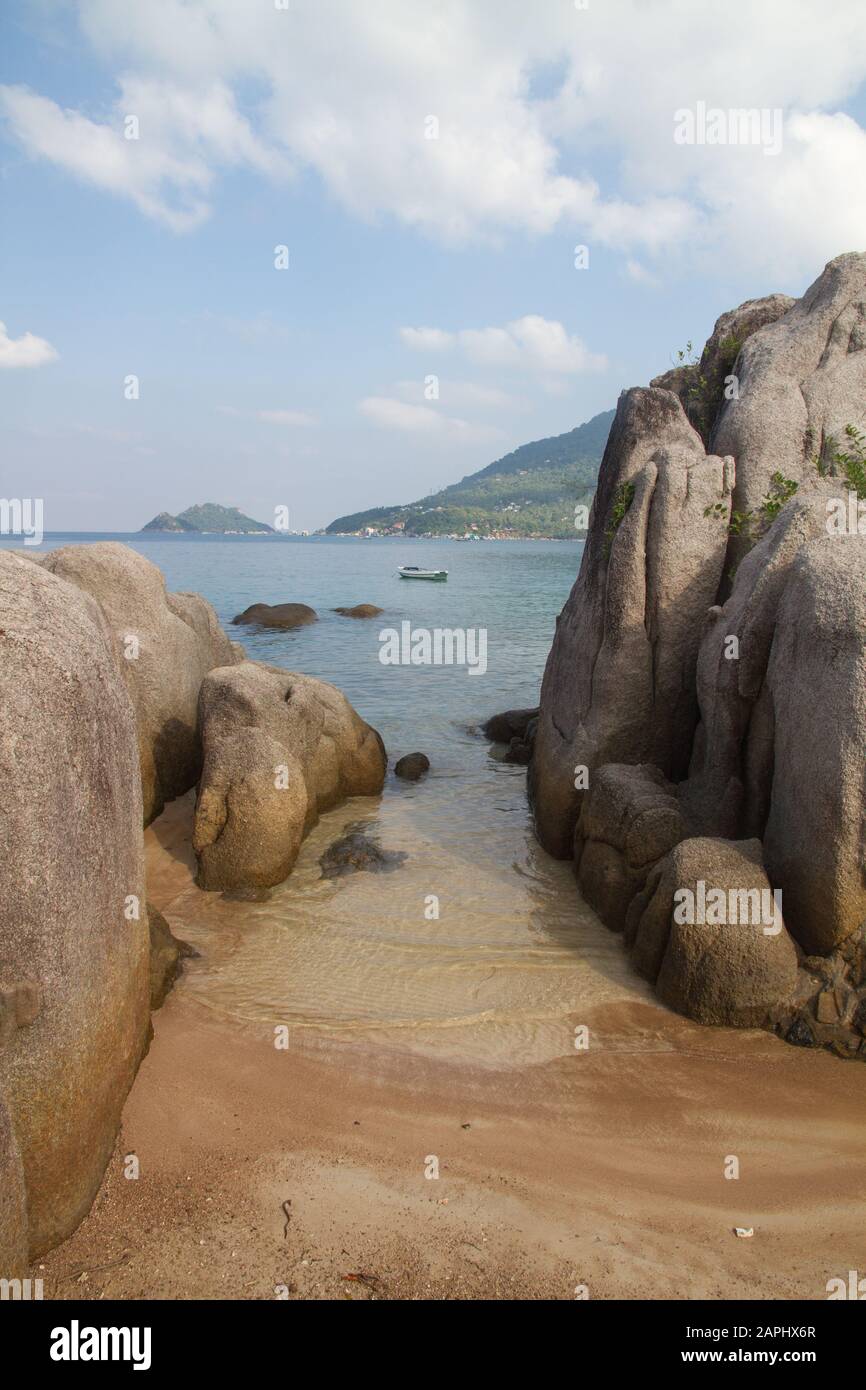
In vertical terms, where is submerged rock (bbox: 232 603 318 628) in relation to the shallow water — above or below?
above

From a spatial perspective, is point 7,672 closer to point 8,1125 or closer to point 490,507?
point 8,1125

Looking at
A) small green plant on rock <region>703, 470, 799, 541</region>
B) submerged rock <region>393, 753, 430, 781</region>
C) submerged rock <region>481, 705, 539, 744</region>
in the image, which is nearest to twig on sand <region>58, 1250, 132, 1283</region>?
small green plant on rock <region>703, 470, 799, 541</region>

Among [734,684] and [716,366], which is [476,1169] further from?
[716,366]

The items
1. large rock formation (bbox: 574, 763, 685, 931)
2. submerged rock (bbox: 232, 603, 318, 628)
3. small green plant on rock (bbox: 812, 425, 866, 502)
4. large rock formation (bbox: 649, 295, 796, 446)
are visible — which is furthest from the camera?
submerged rock (bbox: 232, 603, 318, 628)

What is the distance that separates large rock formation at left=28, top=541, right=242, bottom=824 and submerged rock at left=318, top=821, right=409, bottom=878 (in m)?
2.57

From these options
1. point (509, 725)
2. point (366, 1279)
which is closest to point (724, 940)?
point (366, 1279)

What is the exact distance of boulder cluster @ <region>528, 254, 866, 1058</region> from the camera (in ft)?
24.4

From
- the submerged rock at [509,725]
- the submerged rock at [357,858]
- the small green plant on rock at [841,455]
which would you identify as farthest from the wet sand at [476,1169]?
the submerged rock at [509,725]

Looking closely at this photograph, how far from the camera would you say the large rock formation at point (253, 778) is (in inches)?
412

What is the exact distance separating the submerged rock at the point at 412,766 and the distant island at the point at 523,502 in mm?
117112

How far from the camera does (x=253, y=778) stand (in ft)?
34.5

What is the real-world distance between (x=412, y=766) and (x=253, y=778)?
17.4 ft

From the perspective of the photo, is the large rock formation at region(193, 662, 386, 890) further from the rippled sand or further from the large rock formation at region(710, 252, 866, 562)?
the large rock formation at region(710, 252, 866, 562)

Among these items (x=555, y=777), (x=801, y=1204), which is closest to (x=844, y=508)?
(x=555, y=777)
